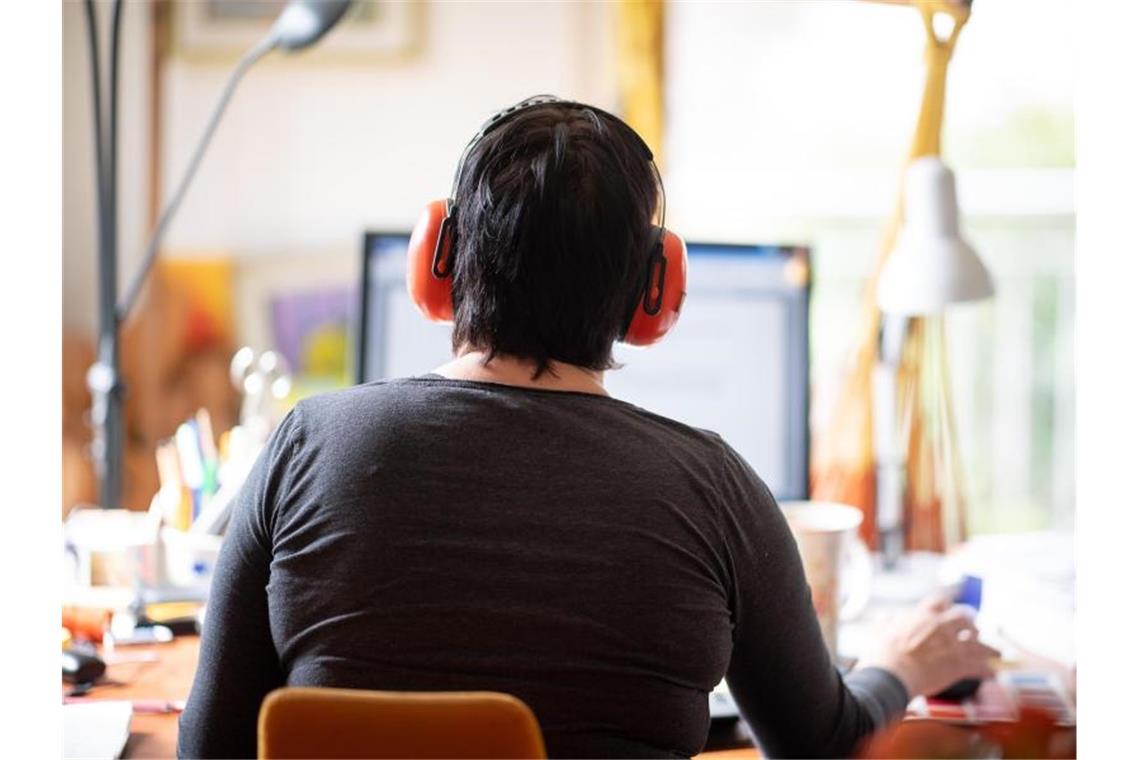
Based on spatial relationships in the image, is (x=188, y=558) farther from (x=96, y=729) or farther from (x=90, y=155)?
(x=90, y=155)

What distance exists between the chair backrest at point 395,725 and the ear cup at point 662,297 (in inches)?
14.6

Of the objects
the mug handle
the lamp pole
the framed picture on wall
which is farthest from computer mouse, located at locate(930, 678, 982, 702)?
the framed picture on wall

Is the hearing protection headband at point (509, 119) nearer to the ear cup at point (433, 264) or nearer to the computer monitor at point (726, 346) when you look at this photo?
the ear cup at point (433, 264)

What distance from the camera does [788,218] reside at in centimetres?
258

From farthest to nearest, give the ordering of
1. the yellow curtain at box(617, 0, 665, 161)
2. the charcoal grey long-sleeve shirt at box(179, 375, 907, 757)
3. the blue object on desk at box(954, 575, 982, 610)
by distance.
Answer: the yellow curtain at box(617, 0, 665, 161) < the blue object on desk at box(954, 575, 982, 610) < the charcoal grey long-sleeve shirt at box(179, 375, 907, 757)

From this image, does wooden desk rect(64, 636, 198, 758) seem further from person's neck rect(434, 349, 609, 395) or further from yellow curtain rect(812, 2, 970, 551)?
yellow curtain rect(812, 2, 970, 551)

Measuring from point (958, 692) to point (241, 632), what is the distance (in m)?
0.67

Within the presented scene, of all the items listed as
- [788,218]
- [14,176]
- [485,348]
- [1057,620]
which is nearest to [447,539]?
[485,348]

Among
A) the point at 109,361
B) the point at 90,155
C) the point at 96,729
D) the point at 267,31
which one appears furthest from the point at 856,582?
the point at 90,155

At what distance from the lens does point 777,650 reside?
1012 mm

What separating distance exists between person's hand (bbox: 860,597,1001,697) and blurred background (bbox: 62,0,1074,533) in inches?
47.5

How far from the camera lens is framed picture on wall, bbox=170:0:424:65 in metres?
2.47

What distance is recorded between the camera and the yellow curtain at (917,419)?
164 cm

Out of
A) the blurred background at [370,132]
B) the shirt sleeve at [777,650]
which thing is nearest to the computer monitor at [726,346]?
the shirt sleeve at [777,650]
